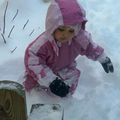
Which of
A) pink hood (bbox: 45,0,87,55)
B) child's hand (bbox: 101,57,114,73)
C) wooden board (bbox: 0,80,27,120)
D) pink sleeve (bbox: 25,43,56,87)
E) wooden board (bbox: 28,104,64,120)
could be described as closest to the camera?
wooden board (bbox: 0,80,27,120)

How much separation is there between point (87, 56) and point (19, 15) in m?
1.06

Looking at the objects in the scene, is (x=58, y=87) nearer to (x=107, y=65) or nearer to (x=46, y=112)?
(x=107, y=65)

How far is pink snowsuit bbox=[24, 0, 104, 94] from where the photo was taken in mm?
2566

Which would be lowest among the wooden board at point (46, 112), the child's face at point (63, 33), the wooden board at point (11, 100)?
the child's face at point (63, 33)

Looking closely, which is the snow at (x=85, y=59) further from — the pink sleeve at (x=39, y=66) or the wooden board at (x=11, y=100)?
the wooden board at (x=11, y=100)

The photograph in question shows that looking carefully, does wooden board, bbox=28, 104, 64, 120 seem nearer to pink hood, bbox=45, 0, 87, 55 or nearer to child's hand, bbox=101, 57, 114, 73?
pink hood, bbox=45, 0, 87, 55

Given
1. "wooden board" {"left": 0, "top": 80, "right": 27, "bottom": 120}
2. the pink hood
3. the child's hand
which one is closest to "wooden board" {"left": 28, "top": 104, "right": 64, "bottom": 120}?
"wooden board" {"left": 0, "top": 80, "right": 27, "bottom": 120}

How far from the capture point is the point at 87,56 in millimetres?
2959

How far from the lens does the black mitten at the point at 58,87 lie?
269 cm

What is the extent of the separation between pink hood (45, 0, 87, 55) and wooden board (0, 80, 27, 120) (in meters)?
0.97

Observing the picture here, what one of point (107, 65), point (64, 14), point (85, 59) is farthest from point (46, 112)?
point (85, 59)

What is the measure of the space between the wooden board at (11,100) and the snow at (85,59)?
1003 millimetres

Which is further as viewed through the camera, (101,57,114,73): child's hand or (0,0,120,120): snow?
(101,57,114,73): child's hand

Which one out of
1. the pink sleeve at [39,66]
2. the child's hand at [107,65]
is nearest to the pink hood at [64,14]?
the pink sleeve at [39,66]
